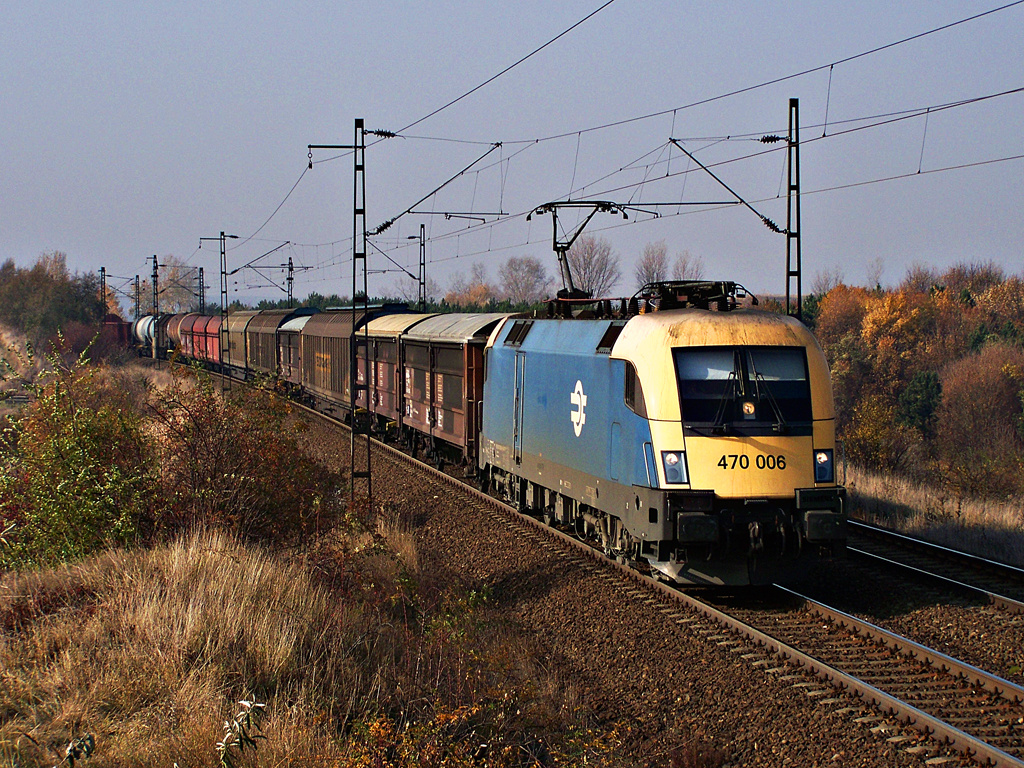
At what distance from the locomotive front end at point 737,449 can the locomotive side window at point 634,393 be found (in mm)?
32

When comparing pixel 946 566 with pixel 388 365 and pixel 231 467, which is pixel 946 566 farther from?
pixel 388 365

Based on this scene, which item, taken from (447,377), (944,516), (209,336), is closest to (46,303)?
(209,336)

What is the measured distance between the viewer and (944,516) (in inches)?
603

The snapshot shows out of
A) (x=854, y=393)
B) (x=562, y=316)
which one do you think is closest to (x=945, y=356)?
(x=854, y=393)

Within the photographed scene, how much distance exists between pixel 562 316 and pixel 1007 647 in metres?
7.20

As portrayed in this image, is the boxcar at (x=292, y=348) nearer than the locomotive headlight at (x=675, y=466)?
No

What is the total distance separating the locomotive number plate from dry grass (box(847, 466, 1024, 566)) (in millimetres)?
5048

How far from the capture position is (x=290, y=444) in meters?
13.2

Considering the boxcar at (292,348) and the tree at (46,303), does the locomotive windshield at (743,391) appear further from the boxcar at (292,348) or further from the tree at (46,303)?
the tree at (46,303)

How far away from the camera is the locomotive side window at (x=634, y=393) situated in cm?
975

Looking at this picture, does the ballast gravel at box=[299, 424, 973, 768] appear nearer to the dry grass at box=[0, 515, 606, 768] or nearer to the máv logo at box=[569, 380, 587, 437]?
the dry grass at box=[0, 515, 606, 768]

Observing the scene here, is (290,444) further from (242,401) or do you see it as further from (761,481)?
(761,481)

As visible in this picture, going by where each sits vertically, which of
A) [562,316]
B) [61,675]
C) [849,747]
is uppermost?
[562,316]

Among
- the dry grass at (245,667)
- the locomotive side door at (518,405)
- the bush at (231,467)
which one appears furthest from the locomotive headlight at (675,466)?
the locomotive side door at (518,405)
